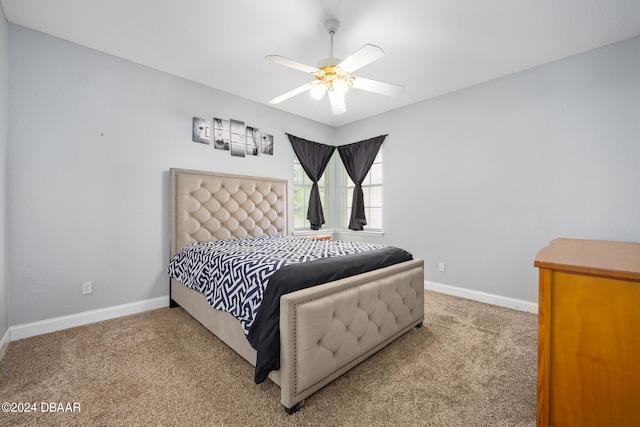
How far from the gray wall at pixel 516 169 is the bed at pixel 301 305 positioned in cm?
132

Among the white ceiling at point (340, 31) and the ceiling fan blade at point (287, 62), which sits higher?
the white ceiling at point (340, 31)

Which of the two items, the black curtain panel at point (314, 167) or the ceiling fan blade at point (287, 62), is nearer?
Result: the ceiling fan blade at point (287, 62)

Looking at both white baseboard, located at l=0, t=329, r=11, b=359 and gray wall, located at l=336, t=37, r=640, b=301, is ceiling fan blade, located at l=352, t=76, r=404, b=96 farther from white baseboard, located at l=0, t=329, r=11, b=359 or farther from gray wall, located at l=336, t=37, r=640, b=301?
white baseboard, located at l=0, t=329, r=11, b=359

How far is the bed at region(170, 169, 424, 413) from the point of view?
1.43 meters

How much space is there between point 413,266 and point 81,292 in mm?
3030

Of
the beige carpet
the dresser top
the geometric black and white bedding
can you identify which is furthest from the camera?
the geometric black and white bedding

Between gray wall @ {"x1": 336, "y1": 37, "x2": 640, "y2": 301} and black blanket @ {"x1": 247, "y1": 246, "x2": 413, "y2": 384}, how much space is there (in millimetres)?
2056

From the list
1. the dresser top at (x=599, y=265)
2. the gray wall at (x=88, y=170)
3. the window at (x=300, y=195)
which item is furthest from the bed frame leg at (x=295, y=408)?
the window at (x=300, y=195)

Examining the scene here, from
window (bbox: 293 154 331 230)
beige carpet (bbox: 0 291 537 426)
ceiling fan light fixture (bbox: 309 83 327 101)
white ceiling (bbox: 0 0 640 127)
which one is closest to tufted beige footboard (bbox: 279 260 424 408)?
beige carpet (bbox: 0 291 537 426)

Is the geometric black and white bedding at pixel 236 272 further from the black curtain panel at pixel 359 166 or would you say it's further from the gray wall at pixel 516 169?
the black curtain panel at pixel 359 166

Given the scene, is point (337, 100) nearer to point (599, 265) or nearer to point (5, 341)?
point (599, 265)

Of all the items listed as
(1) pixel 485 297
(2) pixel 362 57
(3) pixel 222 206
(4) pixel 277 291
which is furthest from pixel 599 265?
(3) pixel 222 206

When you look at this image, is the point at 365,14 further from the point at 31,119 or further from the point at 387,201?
the point at 31,119

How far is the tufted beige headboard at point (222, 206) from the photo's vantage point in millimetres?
2953
